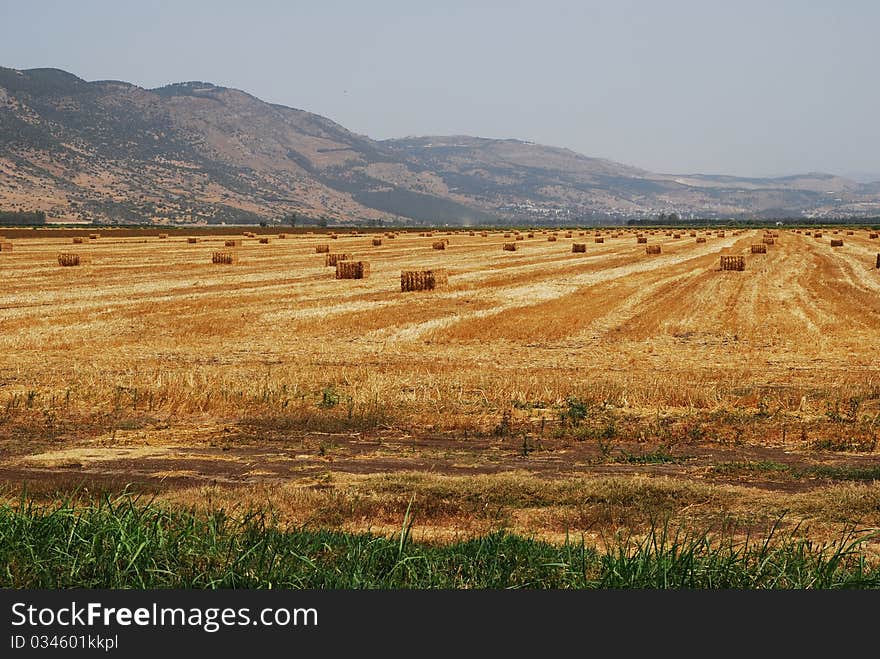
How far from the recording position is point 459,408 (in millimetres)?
14367

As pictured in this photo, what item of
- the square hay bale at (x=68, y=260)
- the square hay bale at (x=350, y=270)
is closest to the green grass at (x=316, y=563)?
the square hay bale at (x=350, y=270)

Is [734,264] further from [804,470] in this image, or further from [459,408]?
[804,470]

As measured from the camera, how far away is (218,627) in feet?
13.3

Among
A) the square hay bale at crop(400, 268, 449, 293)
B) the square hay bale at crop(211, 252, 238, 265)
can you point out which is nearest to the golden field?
the square hay bale at crop(400, 268, 449, 293)

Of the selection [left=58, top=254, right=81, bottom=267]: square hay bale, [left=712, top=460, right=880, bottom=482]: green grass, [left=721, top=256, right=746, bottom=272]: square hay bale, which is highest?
[left=721, top=256, right=746, bottom=272]: square hay bale

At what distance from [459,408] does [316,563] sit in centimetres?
842

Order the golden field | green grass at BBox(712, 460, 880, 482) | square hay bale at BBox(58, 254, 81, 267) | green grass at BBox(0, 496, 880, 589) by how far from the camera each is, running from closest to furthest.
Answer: green grass at BBox(0, 496, 880, 589)
the golden field
green grass at BBox(712, 460, 880, 482)
square hay bale at BBox(58, 254, 81, 267)

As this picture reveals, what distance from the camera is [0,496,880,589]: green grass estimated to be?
552cm

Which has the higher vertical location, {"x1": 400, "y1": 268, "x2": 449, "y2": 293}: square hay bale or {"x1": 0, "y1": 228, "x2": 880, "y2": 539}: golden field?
{"x1": 400, "y1": 268, "x2": 449, "y2": 293}: square hay bale

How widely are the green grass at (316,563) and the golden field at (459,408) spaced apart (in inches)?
66.1

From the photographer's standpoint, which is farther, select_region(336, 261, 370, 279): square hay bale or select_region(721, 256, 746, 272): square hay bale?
select_region(721, 256, 746, 272): square hay bale

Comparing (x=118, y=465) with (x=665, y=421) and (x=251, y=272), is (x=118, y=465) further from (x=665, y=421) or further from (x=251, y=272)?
(x=251, y=272)

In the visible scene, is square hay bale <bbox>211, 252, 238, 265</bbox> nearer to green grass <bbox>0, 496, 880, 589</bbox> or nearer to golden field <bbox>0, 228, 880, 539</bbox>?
golden field <bbox>0, 228, 880, 539</bbox>

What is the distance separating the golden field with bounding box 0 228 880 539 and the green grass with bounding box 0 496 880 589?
1.68m
